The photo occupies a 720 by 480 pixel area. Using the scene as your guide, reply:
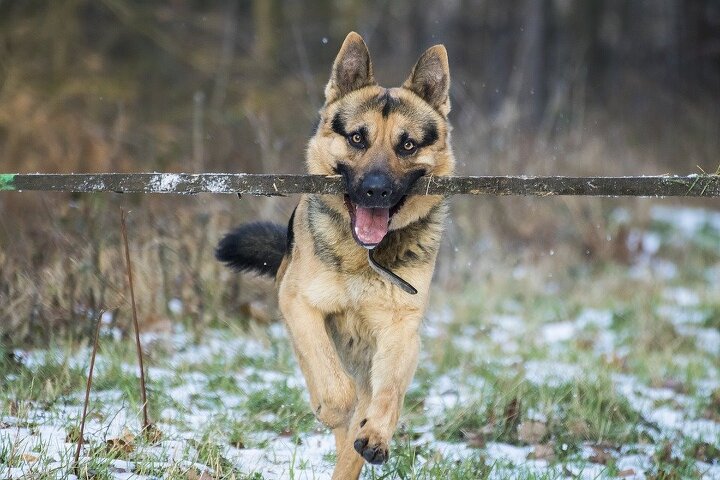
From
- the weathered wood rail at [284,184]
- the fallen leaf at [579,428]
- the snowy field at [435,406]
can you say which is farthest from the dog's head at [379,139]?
→ the fallen leaf at [579,428]

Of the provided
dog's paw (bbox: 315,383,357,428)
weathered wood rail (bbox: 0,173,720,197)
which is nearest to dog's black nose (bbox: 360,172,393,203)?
weathered wood rail (bbox: 0,173,720,197)

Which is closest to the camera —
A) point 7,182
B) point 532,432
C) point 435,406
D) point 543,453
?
point 7,182

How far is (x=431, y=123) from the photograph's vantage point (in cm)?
432

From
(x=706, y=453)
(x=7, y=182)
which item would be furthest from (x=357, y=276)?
(x=706, y=453)

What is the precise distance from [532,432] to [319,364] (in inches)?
55.1

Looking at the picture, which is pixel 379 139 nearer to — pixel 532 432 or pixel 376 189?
pixel 376 189

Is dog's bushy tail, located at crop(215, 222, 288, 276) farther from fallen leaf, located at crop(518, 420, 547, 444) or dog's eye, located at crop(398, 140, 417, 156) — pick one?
fallen leaf, located at crop(518, 420, 547, 444)

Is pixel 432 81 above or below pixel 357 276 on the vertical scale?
above

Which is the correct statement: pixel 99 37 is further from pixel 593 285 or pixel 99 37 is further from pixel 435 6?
pixel 435 6

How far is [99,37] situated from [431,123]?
9838 millimetres

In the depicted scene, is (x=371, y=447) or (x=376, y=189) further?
(x=376, y=189)

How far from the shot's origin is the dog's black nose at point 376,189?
367 centimetres

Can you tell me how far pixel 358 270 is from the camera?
394 centimetres

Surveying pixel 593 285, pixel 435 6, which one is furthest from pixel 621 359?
pixel 435 6
